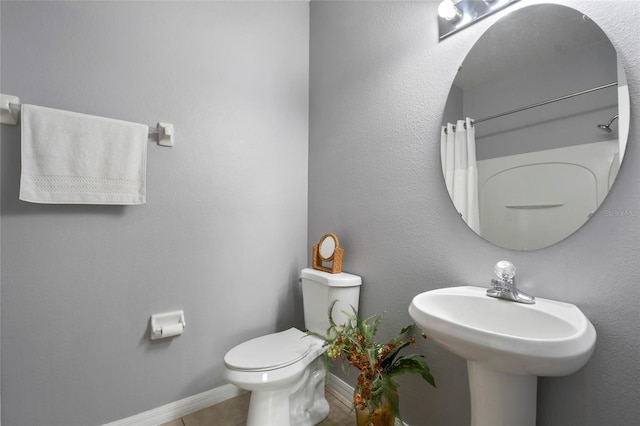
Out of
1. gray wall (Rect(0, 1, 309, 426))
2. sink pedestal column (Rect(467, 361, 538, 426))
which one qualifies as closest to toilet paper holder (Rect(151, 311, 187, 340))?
gray wall (Rect(0, 1, 309, 426))

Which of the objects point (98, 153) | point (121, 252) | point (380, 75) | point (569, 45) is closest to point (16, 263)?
point (121, 252)

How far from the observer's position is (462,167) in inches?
46.3

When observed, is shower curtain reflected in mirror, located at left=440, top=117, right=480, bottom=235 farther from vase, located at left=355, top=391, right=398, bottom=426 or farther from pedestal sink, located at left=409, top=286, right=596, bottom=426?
vase, located at left=355, top=391, right=398, bottom=426

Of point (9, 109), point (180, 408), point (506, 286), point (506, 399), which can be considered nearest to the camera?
point (506, 399)

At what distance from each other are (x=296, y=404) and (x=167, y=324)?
30.4 inches

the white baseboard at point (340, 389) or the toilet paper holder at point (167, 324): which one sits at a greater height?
the toilet paper holder at point (167, 324)

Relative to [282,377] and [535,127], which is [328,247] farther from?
[535,127]

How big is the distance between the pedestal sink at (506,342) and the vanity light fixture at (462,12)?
107 cm

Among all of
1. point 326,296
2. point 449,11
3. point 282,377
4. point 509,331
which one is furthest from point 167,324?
point 449,11

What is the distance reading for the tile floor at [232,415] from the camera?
1451 millimetres

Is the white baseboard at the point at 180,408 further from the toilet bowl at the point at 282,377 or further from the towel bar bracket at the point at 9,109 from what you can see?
the towel bar bracket at the point at 9,109

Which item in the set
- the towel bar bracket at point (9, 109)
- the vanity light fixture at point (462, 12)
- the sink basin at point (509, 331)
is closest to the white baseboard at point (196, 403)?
the sink basin at point (509, 331)

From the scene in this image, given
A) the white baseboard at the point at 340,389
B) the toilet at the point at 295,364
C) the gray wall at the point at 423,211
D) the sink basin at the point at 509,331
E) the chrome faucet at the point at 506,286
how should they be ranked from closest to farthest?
the sink basin at the point at 509,331 → the gray wall at the point at 423,211 → the chrome faucet at the point at 506,286 → the toilet at the point at 295,364 → the white baseboard at the point at 340,389

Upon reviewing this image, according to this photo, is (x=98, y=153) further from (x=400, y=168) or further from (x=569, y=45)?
(x=569, y=45)
